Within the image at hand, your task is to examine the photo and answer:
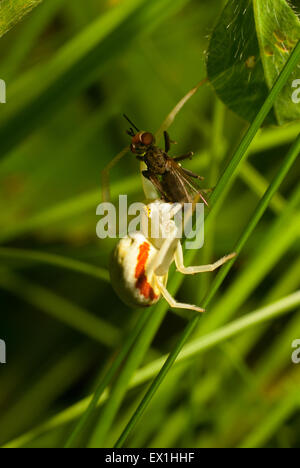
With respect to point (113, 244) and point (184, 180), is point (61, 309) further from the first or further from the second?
point (184, 180)

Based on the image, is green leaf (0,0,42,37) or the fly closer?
green leaf (0,0,42,37)

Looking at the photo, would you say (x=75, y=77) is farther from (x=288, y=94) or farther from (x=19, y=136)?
Answer: (x=288, y=94)

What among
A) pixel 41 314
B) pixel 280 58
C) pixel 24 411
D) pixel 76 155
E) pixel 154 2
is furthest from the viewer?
pixel 76 155

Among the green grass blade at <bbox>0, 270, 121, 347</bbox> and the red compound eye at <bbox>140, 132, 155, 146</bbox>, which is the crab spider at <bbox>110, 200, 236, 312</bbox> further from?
the green grass blade at <bbox>0, 270, 121, 347</bbox>

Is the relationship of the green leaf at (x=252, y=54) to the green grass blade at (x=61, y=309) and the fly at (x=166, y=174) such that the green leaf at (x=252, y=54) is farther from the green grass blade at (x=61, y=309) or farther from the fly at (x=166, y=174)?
the green grass blade at (x=61, y=309)

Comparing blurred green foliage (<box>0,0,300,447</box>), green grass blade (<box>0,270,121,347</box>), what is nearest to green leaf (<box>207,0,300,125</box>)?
blurred green foliage (<box>0,0,300,447</box>)

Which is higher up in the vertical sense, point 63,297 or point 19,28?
point 19,28

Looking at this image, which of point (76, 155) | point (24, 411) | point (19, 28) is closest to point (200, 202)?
point (24, 411)
